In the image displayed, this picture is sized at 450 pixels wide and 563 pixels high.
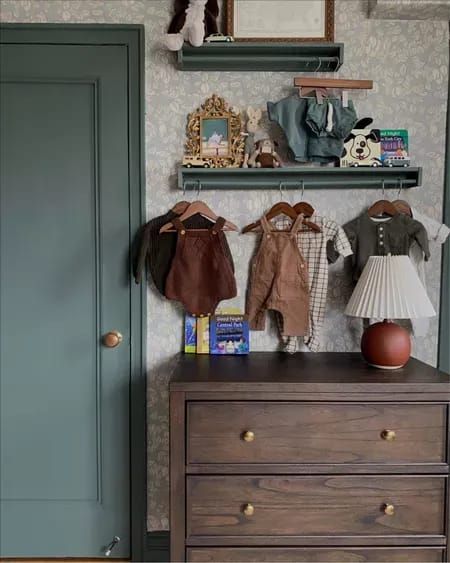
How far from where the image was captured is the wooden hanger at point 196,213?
195cm

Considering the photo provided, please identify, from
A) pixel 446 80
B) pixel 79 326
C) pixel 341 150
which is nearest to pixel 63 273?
pixel 79 326

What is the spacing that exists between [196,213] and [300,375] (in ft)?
2.44

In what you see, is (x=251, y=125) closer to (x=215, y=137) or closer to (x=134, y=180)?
(x=215, y=137)

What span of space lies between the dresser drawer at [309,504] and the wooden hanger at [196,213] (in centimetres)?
91

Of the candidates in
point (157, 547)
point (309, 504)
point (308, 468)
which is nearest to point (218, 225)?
point (308, 468)

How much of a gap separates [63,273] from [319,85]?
1245mm

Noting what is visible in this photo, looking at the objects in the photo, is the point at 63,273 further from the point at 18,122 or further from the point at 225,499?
the point at 225,499

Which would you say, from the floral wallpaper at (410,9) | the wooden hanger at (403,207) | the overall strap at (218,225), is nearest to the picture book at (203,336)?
the overall strap at (218,225)

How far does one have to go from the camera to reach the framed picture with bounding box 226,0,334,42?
1.94 metres

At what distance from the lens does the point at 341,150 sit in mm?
1936

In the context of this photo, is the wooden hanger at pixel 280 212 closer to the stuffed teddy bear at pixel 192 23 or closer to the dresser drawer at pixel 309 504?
the stuffed teddy bear at pixel 192 23

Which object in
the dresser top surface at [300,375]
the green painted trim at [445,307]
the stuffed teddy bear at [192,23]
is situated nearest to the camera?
the dresser top surface at [300,375]

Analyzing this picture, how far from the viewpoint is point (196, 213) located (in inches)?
77.9

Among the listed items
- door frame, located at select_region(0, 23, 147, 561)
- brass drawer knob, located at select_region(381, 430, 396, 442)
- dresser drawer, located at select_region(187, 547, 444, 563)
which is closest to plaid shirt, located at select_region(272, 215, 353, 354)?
brass drawer knob, located at select_region(381, 430, 396, 442)
